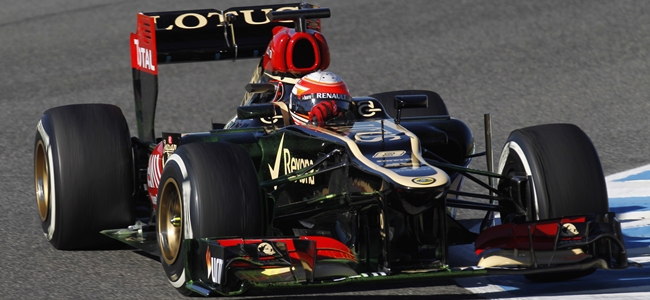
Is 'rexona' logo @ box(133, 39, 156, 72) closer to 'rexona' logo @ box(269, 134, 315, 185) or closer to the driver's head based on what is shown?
the driver's head

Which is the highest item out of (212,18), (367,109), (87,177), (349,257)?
(212,18)

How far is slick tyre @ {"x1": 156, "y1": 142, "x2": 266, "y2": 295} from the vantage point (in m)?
5.76

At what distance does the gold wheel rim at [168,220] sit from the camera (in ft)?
20.7

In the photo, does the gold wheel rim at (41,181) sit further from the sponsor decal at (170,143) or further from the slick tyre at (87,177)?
the sponsor decal at (170,143)

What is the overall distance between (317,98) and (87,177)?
152 cm

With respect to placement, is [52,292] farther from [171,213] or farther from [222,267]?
[222,267]

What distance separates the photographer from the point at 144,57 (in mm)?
8391

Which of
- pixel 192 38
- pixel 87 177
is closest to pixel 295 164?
pixel 87 177

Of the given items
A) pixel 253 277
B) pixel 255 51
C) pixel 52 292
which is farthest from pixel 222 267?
pixel 255 51

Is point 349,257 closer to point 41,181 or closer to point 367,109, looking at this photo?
point 367,109

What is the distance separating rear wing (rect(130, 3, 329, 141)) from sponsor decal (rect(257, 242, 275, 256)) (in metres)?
2.89

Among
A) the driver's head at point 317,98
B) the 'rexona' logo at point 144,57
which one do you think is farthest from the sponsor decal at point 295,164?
the 'rexona' logo at point 144,57

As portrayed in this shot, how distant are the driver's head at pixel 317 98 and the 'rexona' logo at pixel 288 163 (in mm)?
347

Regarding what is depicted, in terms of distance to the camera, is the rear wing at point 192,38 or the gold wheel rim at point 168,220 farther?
the rear wing at point 192,38
